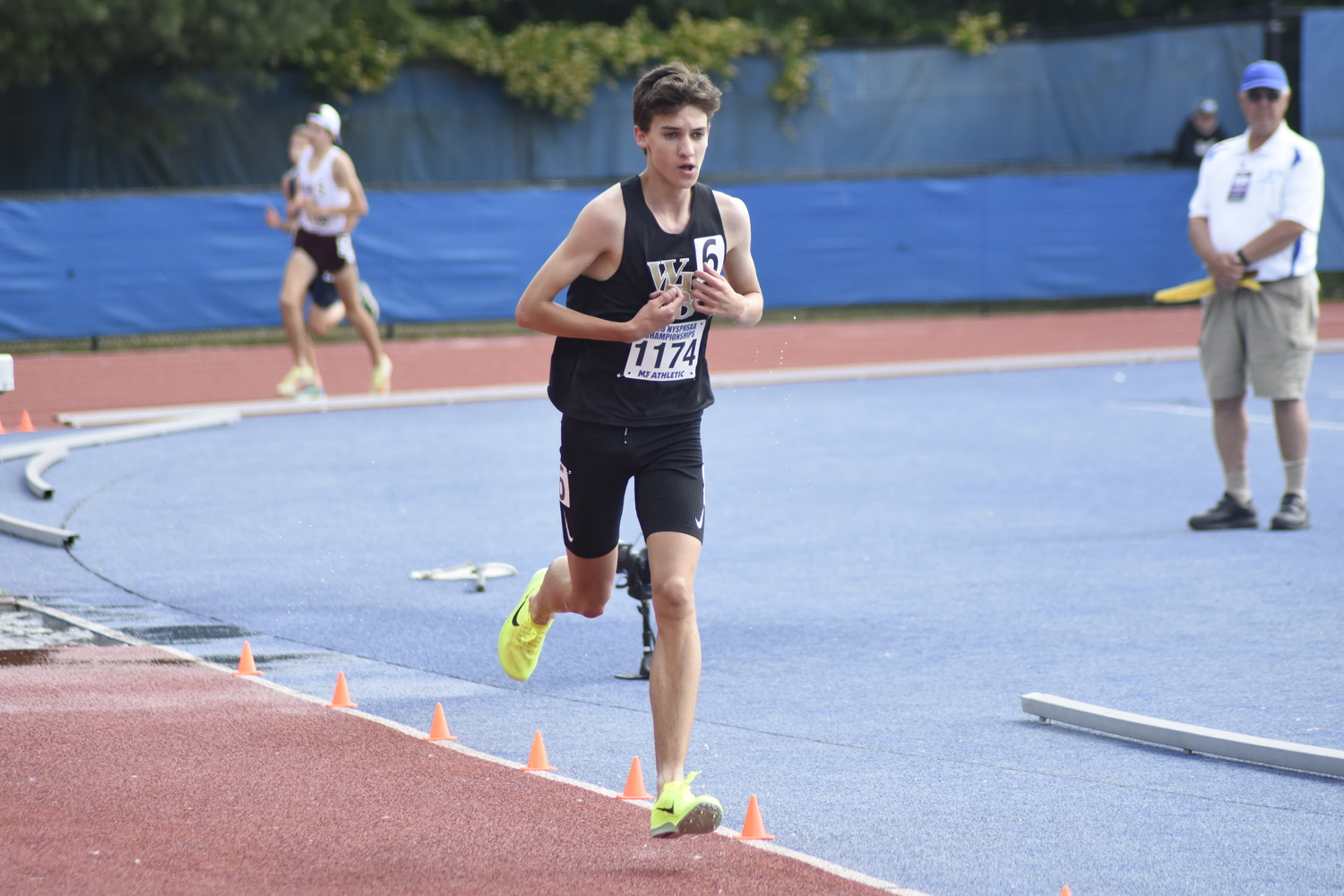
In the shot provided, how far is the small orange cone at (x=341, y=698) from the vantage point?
18.3 feet

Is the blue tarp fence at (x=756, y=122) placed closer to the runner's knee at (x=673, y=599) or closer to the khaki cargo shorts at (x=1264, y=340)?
the khaki cargo shorts at (x=1264, y=340)

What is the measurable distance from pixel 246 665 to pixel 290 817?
1.71 m

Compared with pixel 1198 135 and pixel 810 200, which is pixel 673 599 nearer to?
pixel 810 200

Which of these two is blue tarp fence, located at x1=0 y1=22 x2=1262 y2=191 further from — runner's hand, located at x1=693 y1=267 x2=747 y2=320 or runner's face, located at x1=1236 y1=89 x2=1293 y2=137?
runner's hand, located at x1=693 y1=267 x2=747 y2=320

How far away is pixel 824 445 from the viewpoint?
1272 centimetres

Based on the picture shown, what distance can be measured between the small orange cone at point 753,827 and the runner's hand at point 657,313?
A: 4.10 ft

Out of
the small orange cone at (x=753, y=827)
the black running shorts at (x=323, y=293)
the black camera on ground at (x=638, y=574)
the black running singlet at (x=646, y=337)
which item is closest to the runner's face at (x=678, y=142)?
the black running singlet at (x=646, y=337)

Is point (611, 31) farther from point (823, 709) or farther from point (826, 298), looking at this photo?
point (823, 709)

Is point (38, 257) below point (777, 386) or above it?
above

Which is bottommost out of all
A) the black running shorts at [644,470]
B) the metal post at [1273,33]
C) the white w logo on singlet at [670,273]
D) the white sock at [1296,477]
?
the white sock at [1296,477]

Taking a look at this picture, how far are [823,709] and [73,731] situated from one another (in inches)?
94.0

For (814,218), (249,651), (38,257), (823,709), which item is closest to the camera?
(823,709)

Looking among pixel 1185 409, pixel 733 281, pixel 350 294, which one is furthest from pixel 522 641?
pixel 1185 409

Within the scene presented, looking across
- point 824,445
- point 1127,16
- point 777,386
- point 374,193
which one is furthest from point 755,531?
point 1127,16
